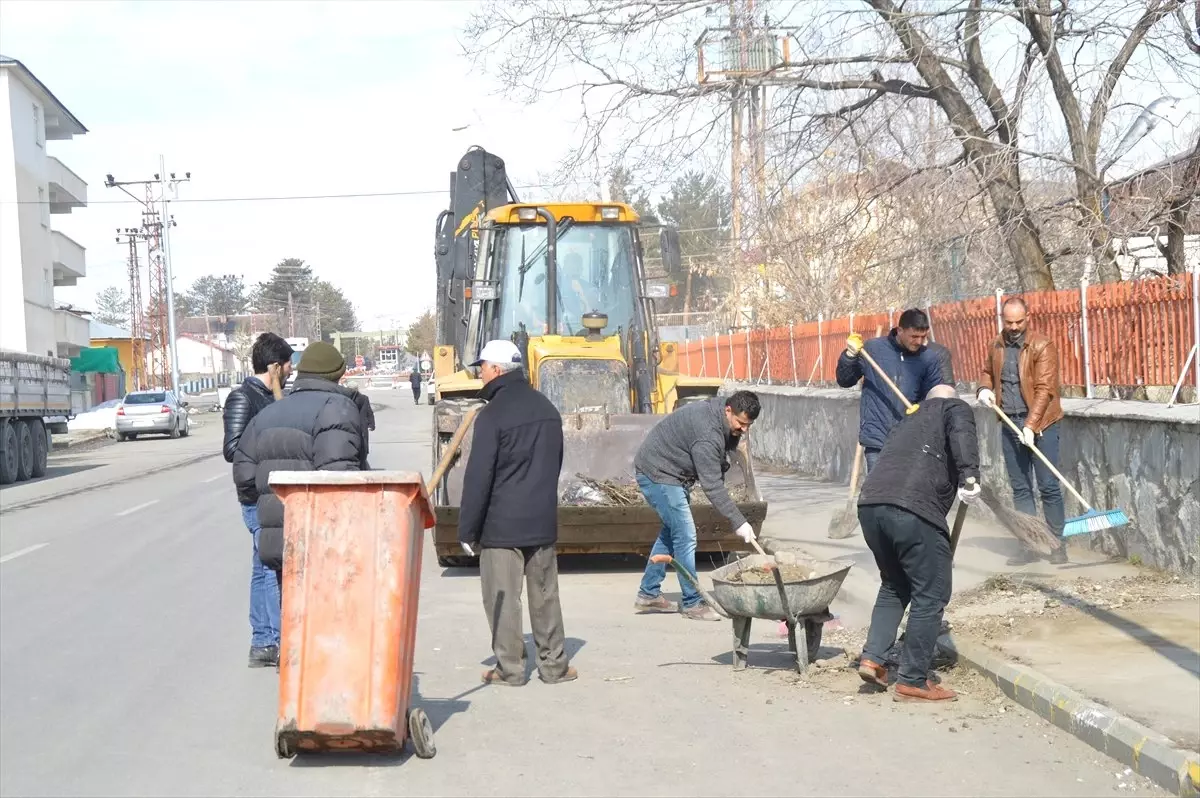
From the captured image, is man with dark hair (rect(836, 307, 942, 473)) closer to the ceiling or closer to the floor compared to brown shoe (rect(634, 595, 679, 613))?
closer to the ceiling

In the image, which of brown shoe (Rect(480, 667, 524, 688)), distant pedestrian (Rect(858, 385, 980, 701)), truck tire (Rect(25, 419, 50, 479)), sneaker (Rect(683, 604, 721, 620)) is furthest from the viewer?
truck tire (Rect(25, 419, 50, 479))

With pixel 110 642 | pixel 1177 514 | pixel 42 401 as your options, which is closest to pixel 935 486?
pixel 1177 514

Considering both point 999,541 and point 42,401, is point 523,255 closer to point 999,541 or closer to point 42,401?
point 999,541

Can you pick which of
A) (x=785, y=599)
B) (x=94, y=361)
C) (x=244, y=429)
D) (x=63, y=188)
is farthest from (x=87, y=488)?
(x=94, y=361)

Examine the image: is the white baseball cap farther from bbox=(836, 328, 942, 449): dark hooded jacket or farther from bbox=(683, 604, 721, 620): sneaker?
bbox=(836, 328, 942, 449): dark hooded jacket

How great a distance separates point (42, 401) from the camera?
94.1 feet

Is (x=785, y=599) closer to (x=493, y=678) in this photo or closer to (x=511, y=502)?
(x=511, y=502)

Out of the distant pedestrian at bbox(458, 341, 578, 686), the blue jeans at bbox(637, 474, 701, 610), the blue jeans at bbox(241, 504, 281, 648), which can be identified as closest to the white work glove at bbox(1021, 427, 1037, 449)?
the blue jeans at bbox(637, 474, 701, 610)

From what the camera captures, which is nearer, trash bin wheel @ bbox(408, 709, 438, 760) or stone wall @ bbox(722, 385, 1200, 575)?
trash bin wheel @ bbox(408, 709, 438, 760)

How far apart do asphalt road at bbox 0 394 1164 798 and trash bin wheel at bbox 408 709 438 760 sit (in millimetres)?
85

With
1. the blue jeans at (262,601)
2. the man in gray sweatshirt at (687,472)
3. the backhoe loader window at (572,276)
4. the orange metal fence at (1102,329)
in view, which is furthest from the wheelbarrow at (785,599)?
the backhoe loader window at (572,276)

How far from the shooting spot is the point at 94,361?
198ft

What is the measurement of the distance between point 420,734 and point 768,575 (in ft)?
8.58

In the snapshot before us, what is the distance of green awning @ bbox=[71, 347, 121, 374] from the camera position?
195 feet
